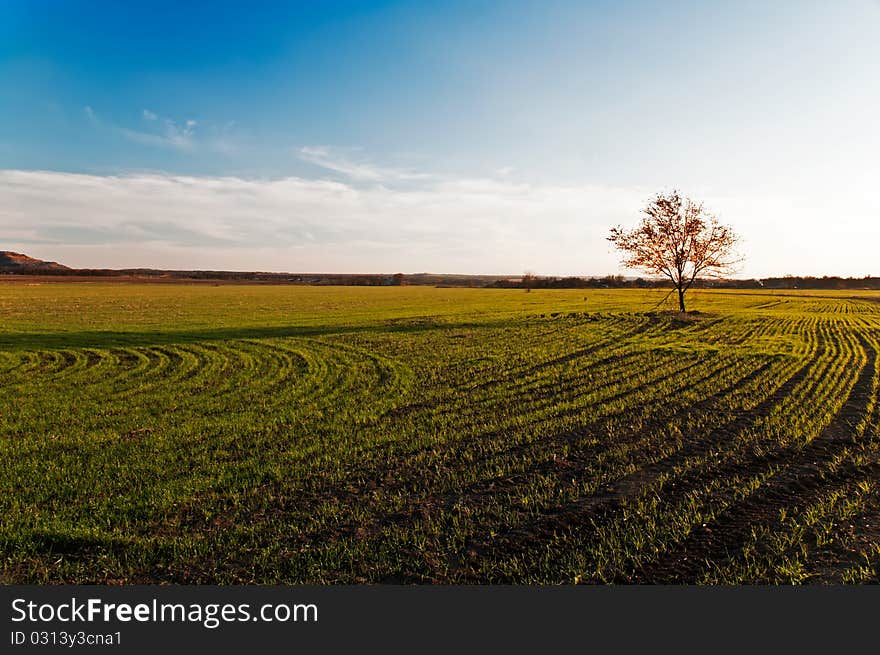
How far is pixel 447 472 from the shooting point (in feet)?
27.4

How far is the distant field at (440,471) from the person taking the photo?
564cm

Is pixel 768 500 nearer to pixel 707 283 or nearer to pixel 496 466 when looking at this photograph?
pixel 496 466

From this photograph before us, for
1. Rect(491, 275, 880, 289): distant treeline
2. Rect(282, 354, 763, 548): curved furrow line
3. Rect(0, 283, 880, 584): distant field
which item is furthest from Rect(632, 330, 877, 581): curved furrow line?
Rect(491, 275, 880, 289): distant treeline

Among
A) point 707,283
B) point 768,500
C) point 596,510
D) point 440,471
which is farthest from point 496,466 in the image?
point 707,283

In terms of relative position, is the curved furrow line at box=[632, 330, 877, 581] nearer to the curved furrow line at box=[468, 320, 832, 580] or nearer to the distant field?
the distant field

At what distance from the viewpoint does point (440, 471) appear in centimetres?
840

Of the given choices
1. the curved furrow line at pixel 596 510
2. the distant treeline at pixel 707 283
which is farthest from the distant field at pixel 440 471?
the distant treeline at pixel 707 283

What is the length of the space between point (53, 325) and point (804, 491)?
38.8 metres

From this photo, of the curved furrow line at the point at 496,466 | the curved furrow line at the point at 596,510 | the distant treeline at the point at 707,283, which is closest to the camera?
the curved furrow line at the point at 596,510

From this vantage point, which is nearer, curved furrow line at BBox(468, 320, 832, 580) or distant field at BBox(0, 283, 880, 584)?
distant field at BBox(0, 283, 880, 584)

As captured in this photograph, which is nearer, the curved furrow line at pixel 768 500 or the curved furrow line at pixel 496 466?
the curved furrow line at pixel 768 500

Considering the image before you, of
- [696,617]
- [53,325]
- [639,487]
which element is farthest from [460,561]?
[53,325]

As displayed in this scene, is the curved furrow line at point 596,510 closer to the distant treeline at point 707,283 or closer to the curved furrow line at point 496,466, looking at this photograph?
the curved furrow line at point 496,466

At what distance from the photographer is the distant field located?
5645 millimetres
